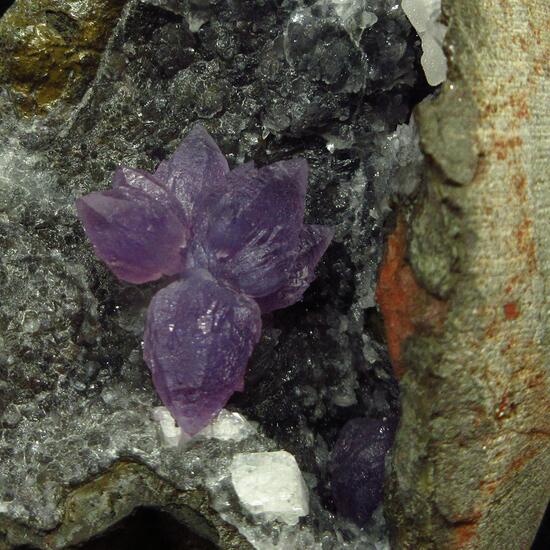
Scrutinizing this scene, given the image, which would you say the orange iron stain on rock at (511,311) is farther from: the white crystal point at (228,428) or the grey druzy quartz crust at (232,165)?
the white crystal point at (228,428)

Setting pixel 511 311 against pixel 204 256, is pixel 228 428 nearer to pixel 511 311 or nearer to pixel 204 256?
pixel 204 256

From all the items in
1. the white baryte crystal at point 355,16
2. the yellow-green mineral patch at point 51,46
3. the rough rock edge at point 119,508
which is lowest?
the rough rock edge at point 119,508

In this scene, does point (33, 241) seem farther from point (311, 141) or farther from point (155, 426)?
point (311, 141)

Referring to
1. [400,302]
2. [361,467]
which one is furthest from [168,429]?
[400,302]

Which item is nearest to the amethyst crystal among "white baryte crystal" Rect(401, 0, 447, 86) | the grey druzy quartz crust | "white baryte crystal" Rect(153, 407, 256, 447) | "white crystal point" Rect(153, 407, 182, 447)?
the grey druzy quartz crust

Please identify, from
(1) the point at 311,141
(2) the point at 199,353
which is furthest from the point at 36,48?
(2) the point at 199,353

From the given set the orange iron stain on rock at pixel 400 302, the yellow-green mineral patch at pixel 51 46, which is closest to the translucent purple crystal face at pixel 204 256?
the orange iron stain on rock at pixel 400 302
